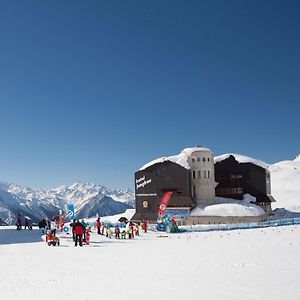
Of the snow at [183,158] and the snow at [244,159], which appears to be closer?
the snow at [183,158]

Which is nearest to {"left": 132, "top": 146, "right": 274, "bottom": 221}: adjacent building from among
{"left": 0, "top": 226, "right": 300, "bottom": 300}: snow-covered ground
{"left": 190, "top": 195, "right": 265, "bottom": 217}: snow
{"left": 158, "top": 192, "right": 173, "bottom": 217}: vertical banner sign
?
{"left": 190, "top": 195, "right": 265, "bottom": 217}: snow

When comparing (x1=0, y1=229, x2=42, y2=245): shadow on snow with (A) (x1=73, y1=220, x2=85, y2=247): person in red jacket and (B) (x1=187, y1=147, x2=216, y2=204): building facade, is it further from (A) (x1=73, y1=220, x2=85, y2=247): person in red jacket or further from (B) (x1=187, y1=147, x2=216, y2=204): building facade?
(B) (x1=187, y1=147, x2=216, y2=204): building facade

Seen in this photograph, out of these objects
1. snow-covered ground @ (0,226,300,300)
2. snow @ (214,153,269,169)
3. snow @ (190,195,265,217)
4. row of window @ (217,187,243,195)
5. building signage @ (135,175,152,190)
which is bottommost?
snow @ (190,195,265,217)

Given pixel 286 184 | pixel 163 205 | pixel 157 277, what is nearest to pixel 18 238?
pixel 157 277

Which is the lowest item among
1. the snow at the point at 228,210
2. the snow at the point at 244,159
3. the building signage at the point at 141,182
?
the snow at the point at 228,210

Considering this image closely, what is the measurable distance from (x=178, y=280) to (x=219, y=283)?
3.46ft

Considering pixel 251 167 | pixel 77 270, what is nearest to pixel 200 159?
pixel 251 167

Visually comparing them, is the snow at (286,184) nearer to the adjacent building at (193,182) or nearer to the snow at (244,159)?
the snow at (244,159)

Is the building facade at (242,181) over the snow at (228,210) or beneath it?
over

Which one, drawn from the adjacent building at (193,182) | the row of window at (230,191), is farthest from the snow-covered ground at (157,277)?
the row of window at (230,191)

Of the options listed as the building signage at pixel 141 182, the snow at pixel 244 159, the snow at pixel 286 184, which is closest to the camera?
the building signage at pixel 141 182

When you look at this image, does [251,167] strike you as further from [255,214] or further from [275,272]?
[275,272]

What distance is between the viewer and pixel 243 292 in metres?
7.77

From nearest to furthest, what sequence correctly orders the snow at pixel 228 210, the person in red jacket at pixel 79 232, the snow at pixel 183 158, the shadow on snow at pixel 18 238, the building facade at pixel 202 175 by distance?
1. the person in red jacket at pixel 79 232
2. the shadow on snow at pixel 18 238
3. the snow at pixel 228 210
4. the building facade at pixel 202 175
5. the snow at pixel 183 158
